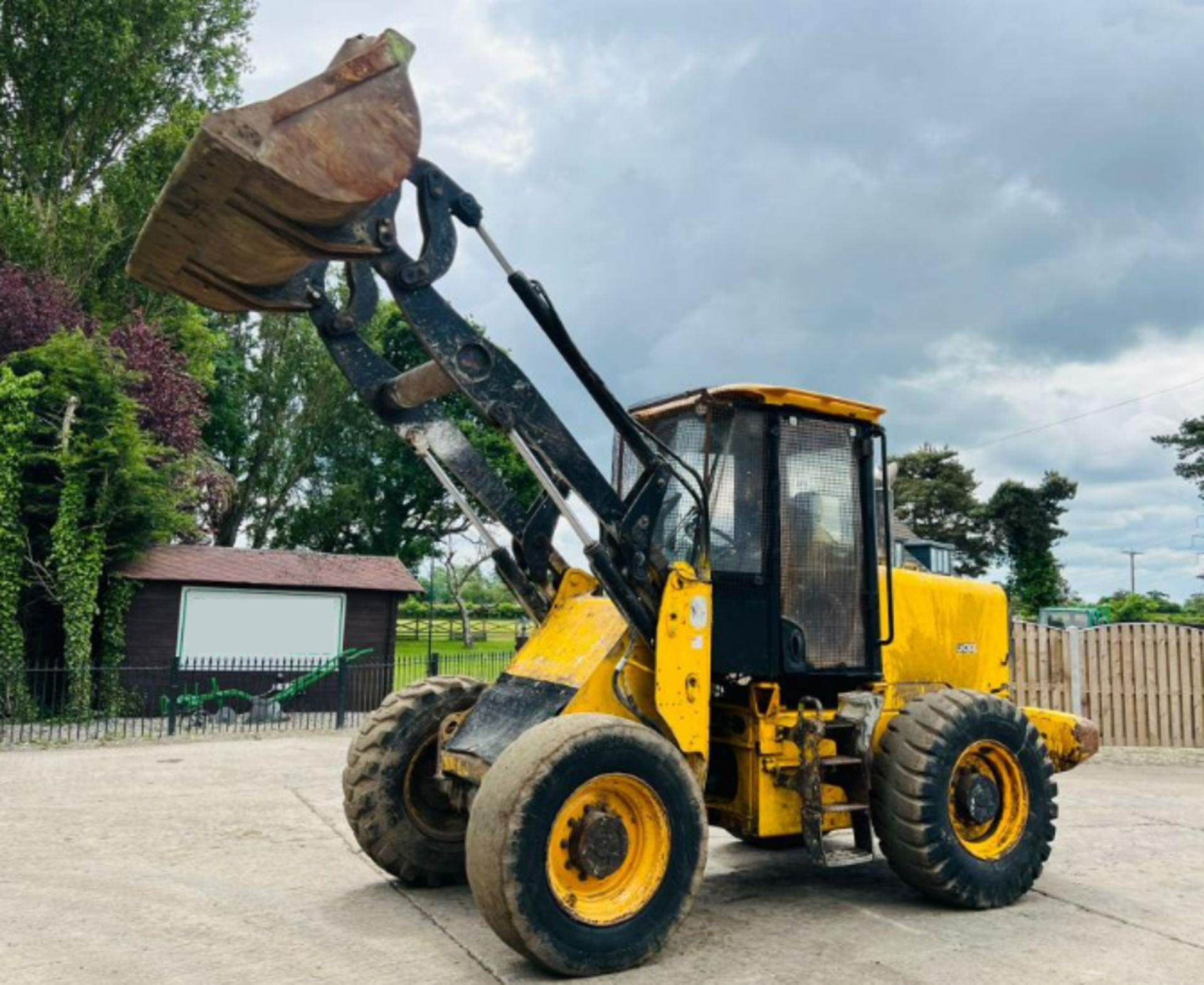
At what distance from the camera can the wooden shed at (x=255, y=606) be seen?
18875mm

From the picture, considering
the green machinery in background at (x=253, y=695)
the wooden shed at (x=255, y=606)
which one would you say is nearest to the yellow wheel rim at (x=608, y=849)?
the green machinery in background at (x=253, y=695)

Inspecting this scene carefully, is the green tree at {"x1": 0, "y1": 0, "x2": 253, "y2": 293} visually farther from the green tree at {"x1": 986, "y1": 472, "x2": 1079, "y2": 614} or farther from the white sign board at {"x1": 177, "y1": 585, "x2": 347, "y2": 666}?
the green tree at {"x1": 986, "y1": 472, "x2": 1079, "y2": 614}

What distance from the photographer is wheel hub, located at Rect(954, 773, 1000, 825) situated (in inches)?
218

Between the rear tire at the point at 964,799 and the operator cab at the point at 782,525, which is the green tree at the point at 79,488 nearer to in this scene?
the operator cab at the point at 782,525

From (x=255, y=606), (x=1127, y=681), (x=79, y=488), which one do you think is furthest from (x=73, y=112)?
(x=1127, y=681)

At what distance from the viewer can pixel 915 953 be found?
15.3ft

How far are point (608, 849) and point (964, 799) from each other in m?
2.30

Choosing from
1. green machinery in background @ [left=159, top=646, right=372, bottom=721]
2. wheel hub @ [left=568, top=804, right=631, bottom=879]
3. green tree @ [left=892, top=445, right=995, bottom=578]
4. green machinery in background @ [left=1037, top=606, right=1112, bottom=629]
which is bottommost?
green machinery in background @ [left=159, top=646, right=372, bottom=721]

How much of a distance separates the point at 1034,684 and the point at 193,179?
12886 mm

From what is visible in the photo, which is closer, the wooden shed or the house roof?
the wooden shed

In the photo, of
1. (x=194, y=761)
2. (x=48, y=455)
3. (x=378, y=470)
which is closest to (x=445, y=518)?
(x=378, y=470)

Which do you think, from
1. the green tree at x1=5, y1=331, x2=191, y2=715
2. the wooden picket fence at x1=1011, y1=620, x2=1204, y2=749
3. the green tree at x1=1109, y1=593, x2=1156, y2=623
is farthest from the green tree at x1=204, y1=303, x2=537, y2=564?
the green tree at x1=1109, y1=593, x2=1156, y2=623

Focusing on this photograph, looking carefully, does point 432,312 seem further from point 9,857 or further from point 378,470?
point 378,470

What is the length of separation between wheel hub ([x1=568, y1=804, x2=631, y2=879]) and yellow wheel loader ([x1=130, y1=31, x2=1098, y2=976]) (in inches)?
0.4
